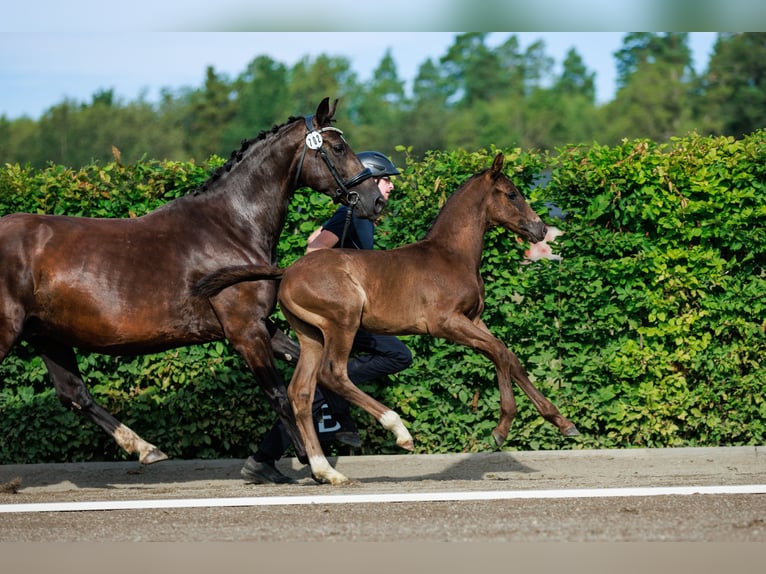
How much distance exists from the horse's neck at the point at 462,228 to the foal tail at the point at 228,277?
1.16 metres

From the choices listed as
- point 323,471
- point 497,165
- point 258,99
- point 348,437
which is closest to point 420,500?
point 323,471

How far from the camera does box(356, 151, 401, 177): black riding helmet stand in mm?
7629

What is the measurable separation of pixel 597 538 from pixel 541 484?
2268mm

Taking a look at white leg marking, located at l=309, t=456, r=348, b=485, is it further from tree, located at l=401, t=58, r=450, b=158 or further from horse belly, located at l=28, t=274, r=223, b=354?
tree, located at l=401, t=58, r=450, b=158

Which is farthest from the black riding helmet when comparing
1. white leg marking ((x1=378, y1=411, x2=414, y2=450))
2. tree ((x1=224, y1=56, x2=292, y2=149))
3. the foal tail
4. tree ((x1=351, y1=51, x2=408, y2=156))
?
tree ((x1=351, y1=51, x2=408, y2=156))

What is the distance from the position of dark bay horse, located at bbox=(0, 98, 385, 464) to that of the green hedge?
1.11 metres

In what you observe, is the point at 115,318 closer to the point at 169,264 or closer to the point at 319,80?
the point at 169,264

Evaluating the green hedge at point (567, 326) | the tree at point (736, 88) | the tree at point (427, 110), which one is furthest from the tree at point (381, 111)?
the green hedge at point (567, 326)

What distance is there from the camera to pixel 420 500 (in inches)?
229

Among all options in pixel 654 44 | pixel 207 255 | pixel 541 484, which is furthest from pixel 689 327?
pixel 654 44

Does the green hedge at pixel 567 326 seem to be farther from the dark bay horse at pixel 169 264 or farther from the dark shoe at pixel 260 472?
the dark bay horse at pixel 169 264

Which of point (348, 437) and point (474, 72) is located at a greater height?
point (474, 72)

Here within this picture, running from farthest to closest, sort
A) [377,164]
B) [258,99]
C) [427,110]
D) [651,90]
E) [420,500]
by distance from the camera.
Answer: [427,110] < [258,99] < [651,90] < [377,164] < [420,500]

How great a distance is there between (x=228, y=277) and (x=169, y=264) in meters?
0.49
